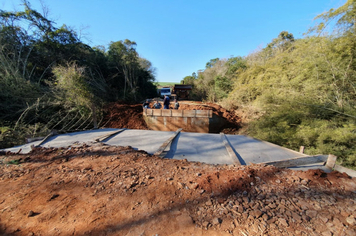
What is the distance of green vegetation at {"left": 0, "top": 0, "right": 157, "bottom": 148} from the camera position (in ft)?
18.2

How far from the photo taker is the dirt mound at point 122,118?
7829 mm

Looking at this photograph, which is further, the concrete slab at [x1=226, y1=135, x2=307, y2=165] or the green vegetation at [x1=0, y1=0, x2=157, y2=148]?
the green vegetation at [x1=0, y1=0, x2=157, y2=148]

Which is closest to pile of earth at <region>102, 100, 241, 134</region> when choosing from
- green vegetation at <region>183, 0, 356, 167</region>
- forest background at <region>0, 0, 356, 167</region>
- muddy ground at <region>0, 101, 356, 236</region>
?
→ forest background at <region>0, 0, 356, 167</region>

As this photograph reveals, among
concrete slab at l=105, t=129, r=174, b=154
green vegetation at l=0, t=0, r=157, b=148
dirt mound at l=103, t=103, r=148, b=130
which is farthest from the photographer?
dirt mound at l=103, t=103, r=148, b=130

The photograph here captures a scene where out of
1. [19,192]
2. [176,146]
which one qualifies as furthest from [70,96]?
[176,146]

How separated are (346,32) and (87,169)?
25.9ft

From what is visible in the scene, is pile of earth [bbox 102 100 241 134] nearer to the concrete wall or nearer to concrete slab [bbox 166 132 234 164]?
→ the concrete wall

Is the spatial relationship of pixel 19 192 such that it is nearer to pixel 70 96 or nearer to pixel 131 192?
pixel 131 192

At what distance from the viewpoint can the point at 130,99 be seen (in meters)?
13.8

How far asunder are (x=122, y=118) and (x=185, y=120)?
420 cm

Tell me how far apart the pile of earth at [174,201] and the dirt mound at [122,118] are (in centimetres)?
564

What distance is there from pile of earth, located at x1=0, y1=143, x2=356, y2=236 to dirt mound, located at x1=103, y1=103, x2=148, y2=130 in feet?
18.5

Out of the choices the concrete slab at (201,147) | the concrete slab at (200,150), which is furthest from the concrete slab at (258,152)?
the concrete slab at (200,150)

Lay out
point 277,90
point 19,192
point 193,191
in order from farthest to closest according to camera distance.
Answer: point 277,90 < point 19,192 < point 193,191
